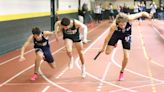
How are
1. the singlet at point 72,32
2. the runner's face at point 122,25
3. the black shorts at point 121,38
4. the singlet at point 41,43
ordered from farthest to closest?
the singlet at point 41,43
the singlet at point 72,32
the black shorts at point 121,38
the runner's face at point 122,25

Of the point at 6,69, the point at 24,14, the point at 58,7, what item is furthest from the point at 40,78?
the point at 58,7

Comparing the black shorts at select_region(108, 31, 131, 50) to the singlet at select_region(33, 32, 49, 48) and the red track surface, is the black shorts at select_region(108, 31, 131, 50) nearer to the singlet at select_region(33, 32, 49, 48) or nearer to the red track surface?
the red track surface

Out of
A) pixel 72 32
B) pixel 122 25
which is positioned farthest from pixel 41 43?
pixel 122 25

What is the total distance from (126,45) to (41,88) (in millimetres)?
2406

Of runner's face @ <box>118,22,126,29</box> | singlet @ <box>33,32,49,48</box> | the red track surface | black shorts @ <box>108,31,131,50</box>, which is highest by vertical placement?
runner's face @ <box>118,22,126,29</box>

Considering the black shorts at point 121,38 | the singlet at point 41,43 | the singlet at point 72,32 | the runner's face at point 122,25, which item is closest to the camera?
the runner's face at point 122,25

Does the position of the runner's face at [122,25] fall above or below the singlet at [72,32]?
above

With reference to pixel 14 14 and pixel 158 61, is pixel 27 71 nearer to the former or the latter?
pixel 158 61

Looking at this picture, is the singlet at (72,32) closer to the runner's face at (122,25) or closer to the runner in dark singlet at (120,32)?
the runner in dark singlet at (120,32)

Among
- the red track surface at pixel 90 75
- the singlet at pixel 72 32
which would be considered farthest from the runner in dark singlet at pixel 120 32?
the singlet at pixel 72 32

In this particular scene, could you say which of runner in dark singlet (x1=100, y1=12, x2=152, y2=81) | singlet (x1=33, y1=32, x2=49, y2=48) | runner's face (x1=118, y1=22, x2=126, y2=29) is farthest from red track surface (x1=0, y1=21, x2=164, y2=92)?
runner's face (x1=118, y1=22, x2=126, y2=29)

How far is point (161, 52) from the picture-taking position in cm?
1625

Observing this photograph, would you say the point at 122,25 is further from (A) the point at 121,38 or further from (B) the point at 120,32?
(A) the point at 121,38

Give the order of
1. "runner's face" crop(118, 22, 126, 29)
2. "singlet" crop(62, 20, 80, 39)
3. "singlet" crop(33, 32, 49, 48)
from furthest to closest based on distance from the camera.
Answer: "singlet" crop(33, 32, 49, 48), "singlet" crop(62, 20, 80, 39), "runner's face" crop(118, 22, 126, 29)
